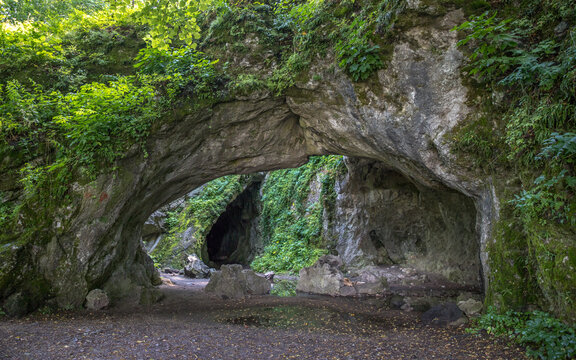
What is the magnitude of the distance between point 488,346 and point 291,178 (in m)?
18.0

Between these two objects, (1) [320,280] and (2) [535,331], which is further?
(1) [320,280]

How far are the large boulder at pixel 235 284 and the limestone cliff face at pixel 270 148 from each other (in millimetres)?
2218

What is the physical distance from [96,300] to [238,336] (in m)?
4.04

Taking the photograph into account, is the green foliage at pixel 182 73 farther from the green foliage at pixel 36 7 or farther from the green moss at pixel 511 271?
the green foliage at pixel 36 7

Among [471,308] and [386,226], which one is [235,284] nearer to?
[471,308]

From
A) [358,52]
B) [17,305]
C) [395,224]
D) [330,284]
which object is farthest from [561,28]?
[395,224]

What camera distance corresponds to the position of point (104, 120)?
7160mm

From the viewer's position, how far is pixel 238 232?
2645 cm

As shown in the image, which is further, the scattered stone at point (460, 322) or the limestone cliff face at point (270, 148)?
the limestone cliff face at point (270, 148)

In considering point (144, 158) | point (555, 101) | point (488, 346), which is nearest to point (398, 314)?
point (488, 346)

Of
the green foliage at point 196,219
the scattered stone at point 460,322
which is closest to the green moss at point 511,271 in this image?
the scattered stone at point 460,322

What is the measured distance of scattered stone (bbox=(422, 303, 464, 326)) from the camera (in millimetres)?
6336

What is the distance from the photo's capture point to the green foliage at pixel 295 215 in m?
17.5

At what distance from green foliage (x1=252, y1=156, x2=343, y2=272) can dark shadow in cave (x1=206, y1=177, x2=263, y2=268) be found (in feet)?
5.26
